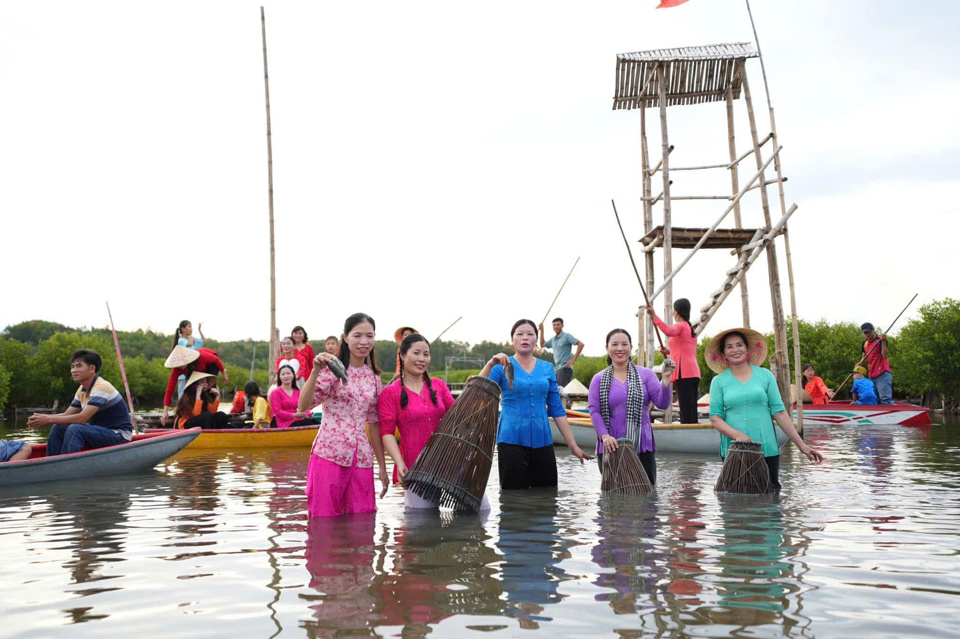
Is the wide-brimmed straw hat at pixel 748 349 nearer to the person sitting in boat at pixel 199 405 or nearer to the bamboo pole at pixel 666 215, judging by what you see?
the bamboo pole at pixel 666 215

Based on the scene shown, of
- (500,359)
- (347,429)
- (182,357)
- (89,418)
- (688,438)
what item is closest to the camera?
(347,429)

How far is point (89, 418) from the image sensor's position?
10.2 metres

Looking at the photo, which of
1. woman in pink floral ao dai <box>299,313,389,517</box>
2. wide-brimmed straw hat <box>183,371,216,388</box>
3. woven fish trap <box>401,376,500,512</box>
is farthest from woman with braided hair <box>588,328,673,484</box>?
wide-brimmed straw hat <box>183,371,216,388</box>

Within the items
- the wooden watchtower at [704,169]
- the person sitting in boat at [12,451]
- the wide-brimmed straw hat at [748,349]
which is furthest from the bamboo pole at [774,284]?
the person sitting in boat at [12,451]

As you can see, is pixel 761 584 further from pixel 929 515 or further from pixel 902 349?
pixel 902 349

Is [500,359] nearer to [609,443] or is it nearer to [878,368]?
[609,443]

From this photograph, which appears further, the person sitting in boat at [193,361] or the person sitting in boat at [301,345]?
the person sitting in boat at [301,345]

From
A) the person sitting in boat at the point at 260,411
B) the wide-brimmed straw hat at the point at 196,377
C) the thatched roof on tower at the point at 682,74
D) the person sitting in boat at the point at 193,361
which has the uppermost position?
the thatched roof on tower at the point at 682,74

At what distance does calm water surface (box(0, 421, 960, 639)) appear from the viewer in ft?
12.4

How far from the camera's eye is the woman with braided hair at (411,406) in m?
6.23

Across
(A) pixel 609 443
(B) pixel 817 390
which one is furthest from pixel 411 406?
(B) pixel 817 390

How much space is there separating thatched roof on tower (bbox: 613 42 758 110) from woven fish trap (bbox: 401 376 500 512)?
11.0 metres

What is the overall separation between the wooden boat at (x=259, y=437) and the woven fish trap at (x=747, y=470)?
28.5 ft

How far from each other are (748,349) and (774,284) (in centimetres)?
976
